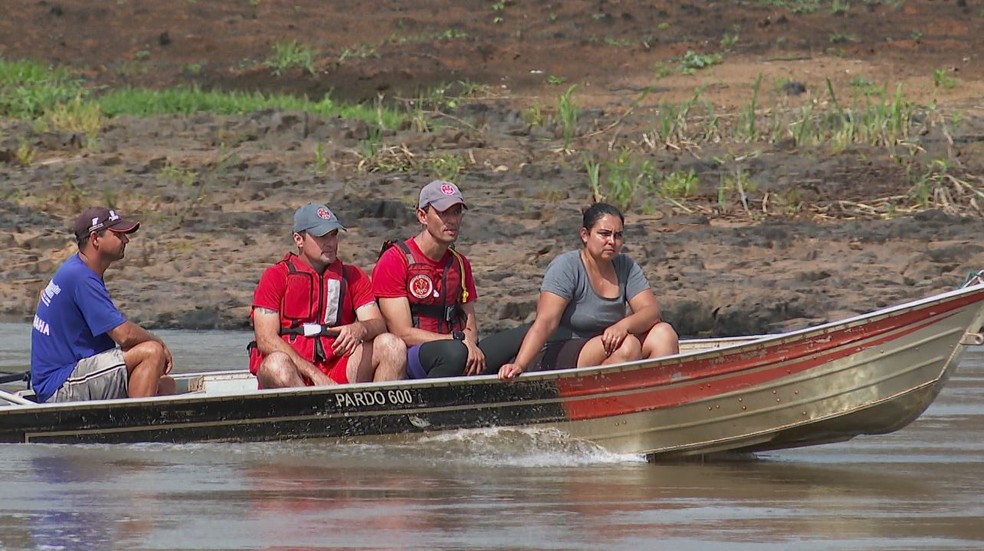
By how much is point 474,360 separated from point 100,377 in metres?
1.76

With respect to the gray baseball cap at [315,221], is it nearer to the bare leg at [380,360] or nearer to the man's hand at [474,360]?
the bare leg at [380,360]

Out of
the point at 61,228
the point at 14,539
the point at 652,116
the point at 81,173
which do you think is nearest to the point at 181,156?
the point at 81,173

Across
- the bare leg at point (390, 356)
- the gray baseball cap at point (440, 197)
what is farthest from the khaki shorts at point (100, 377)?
the gray baseball cap at point (440, 197)

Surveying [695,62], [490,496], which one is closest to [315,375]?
[490,496]

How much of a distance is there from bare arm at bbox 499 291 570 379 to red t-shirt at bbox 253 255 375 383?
2.67 ft

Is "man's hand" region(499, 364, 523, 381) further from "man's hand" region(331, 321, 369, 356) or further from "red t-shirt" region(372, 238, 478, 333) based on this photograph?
"man's hand" region(331, 321, 369, 356)

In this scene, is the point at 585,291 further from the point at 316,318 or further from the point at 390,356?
the point at 316,318

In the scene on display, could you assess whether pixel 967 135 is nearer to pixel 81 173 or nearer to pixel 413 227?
pixel 413 227

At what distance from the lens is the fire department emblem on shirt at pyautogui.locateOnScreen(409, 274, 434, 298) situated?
9109 mm

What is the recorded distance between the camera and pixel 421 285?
9125 millimetres

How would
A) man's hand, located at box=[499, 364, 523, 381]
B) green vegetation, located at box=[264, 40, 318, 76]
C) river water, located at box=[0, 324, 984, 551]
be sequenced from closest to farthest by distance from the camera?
river water, located at box=[0, 324, 984, 551], man's hand, located at box=[499, 364, 523, 381], green vegetation, located at box=[264, 40, 318, 76]

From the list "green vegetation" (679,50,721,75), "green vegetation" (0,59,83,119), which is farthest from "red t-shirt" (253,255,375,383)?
"green vegetation" (679,50,721,75)

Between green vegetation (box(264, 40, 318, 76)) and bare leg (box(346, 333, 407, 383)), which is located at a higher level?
green vegetation (box(264, 40, 318, 76))

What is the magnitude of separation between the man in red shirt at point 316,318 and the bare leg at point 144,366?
0.48 meters
